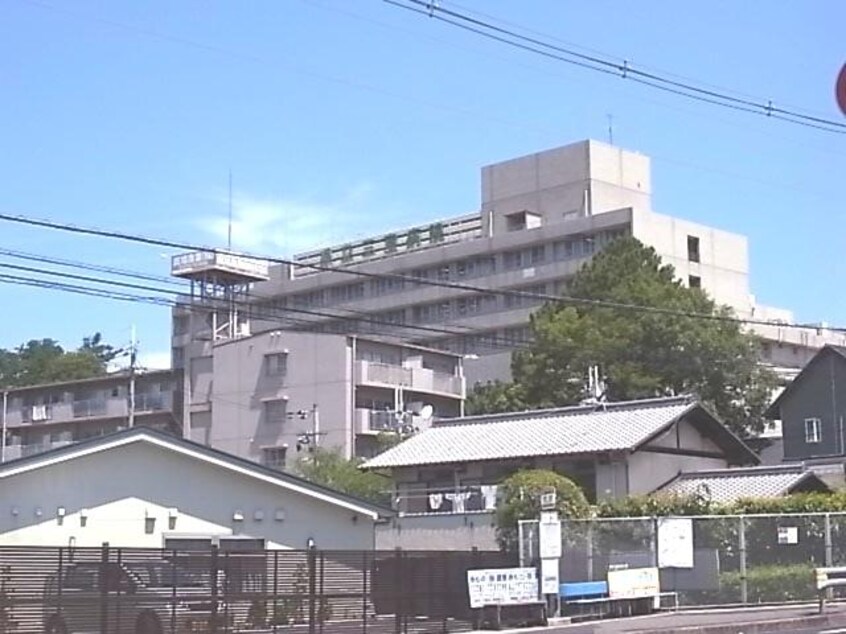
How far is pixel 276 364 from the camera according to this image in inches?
2660

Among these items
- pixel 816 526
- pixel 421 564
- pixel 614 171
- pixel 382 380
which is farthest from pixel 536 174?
pixel 421 564

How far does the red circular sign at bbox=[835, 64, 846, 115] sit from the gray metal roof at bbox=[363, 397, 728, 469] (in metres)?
35.0

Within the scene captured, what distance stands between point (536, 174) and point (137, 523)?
63.2 m

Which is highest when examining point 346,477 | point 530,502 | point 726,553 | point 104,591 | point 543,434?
point 543,434

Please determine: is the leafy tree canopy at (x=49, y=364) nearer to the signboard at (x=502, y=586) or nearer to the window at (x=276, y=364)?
the window at (x=276, y=364)

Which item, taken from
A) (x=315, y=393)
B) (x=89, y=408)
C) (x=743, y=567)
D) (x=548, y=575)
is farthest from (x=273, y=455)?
(x=548, y=575)

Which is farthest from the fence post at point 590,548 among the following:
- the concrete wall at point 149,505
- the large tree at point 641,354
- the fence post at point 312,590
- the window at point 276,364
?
the window at point 276,364

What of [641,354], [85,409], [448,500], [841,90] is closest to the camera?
[841,90]

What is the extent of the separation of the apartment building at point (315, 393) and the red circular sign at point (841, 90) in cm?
5495

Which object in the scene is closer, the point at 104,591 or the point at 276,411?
the point at 104,591

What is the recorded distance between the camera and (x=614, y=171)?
3435 inches

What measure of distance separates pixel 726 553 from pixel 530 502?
5342 millimetres

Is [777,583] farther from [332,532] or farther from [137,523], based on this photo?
[137,523]

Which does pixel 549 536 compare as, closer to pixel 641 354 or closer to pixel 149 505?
pixel 149 505
